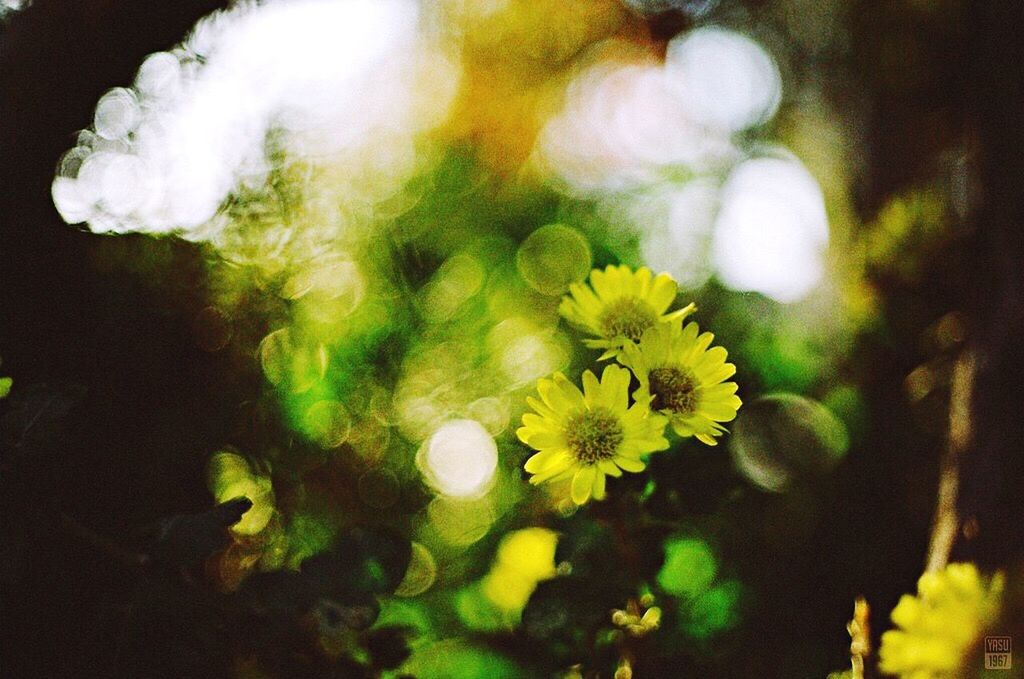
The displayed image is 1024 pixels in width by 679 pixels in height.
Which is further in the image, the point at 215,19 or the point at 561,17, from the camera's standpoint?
the point at 561,17

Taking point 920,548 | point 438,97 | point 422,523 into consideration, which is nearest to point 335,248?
point 422,523

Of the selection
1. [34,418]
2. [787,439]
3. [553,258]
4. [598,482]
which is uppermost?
[34,418]

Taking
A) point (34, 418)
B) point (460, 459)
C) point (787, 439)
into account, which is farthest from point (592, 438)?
point (787, 439)

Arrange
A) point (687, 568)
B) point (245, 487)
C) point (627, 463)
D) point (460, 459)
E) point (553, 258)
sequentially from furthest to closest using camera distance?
point (553, 258)
point (460, 459)
point (245, 487)
point (687, 568)
point (627, 463)

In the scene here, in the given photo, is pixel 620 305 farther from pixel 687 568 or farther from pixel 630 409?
pixel 687 568

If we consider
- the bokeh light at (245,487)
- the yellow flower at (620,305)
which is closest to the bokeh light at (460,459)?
the bokeh light at (245,487)

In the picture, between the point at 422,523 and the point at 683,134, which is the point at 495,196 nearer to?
the point at 683,134

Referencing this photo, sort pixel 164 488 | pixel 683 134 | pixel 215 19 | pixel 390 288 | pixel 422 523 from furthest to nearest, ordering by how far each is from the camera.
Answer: pixel 683 134 < pixel 390 288 < pixel 422 523 < pixel 215 19 < pixel 164 488

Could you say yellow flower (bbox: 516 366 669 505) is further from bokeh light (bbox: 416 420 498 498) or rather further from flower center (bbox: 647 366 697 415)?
bokeh light (bbox: 416 420 498 498)
